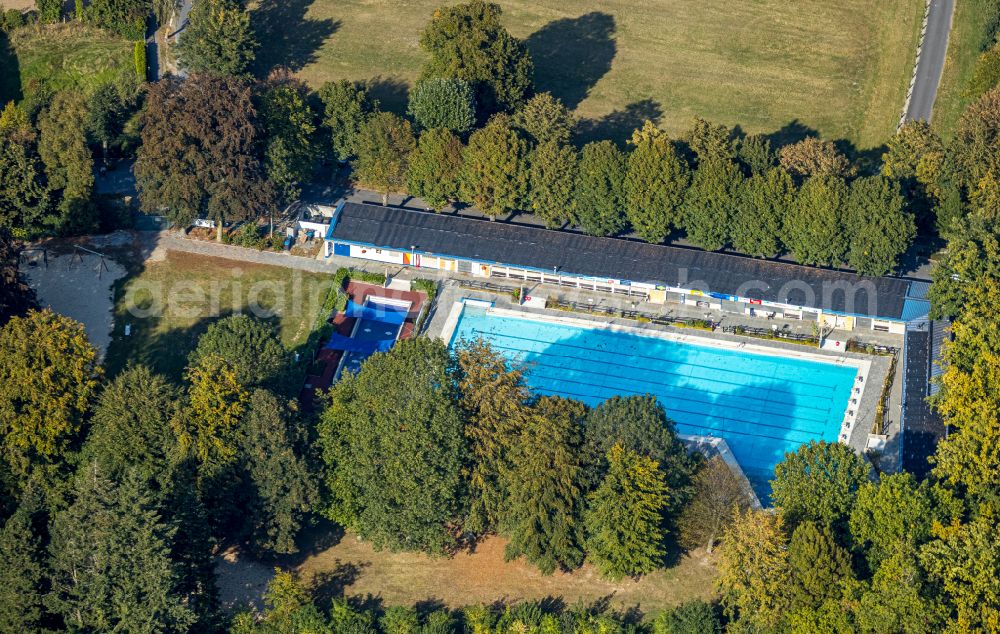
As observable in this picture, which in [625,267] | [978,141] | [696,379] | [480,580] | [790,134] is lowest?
[480,580]

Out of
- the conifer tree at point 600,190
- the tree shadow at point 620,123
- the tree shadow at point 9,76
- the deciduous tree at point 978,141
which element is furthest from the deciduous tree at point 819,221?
the tree shadow at point 9,76

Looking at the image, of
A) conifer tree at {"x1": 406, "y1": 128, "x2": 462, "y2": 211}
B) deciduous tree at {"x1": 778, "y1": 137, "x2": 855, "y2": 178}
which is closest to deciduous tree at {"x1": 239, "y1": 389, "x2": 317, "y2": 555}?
conifer tree at {"x1": 406, "y1": 128, "x2": 462, "y2": 211}

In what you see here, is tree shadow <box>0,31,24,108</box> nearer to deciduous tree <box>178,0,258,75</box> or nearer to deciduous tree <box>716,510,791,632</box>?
deciduous tree <box>178,0,258,75</box>

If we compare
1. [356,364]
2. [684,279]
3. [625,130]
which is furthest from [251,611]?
[625,130]

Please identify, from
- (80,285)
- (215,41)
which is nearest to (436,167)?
(215,41)

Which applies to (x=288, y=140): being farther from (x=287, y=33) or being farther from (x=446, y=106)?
(x=287, y=33)

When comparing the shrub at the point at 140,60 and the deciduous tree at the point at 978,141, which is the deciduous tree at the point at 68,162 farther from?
the deciduous tree at the point at 978,141
